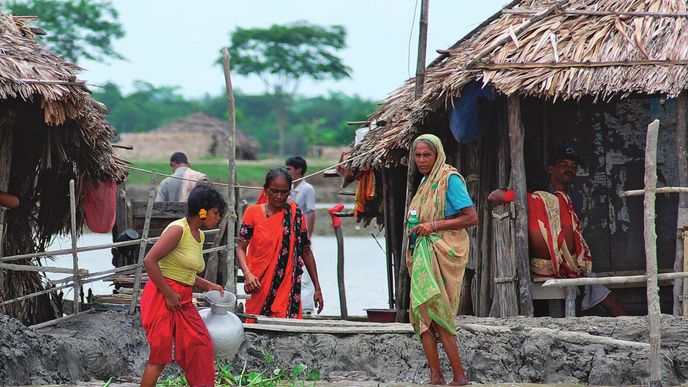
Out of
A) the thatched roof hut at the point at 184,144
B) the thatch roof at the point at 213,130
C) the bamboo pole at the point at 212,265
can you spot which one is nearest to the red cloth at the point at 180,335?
the bamboo pole at the point at 212,265

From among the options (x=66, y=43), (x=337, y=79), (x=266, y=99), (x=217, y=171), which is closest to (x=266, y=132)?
(x=266, y=99)

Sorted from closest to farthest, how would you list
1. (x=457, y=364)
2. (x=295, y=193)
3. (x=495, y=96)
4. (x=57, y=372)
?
(x=457, y=364), (x=57, y=372), (x=495, y=96), (x=295, y=193)

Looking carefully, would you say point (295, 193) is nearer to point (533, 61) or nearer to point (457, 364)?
point (533, 61)

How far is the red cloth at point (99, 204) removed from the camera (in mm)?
10016

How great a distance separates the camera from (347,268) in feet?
84.3

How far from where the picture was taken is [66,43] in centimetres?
5066

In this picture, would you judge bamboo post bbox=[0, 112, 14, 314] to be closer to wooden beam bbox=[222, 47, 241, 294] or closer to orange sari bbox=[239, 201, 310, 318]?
wooden beam bbox=[222, 47, 241, 294]

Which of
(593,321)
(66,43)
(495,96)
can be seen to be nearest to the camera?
(593,321)

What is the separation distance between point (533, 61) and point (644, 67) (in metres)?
0.80

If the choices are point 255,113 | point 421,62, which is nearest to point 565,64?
point 421,62

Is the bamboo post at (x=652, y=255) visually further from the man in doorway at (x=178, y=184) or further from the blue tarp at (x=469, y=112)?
the man in doorway at (x=178, y=184)

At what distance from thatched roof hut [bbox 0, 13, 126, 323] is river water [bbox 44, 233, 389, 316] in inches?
119

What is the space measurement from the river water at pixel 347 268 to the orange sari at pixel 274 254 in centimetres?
513

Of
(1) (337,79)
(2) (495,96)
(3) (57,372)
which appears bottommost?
(3) (57,372)
